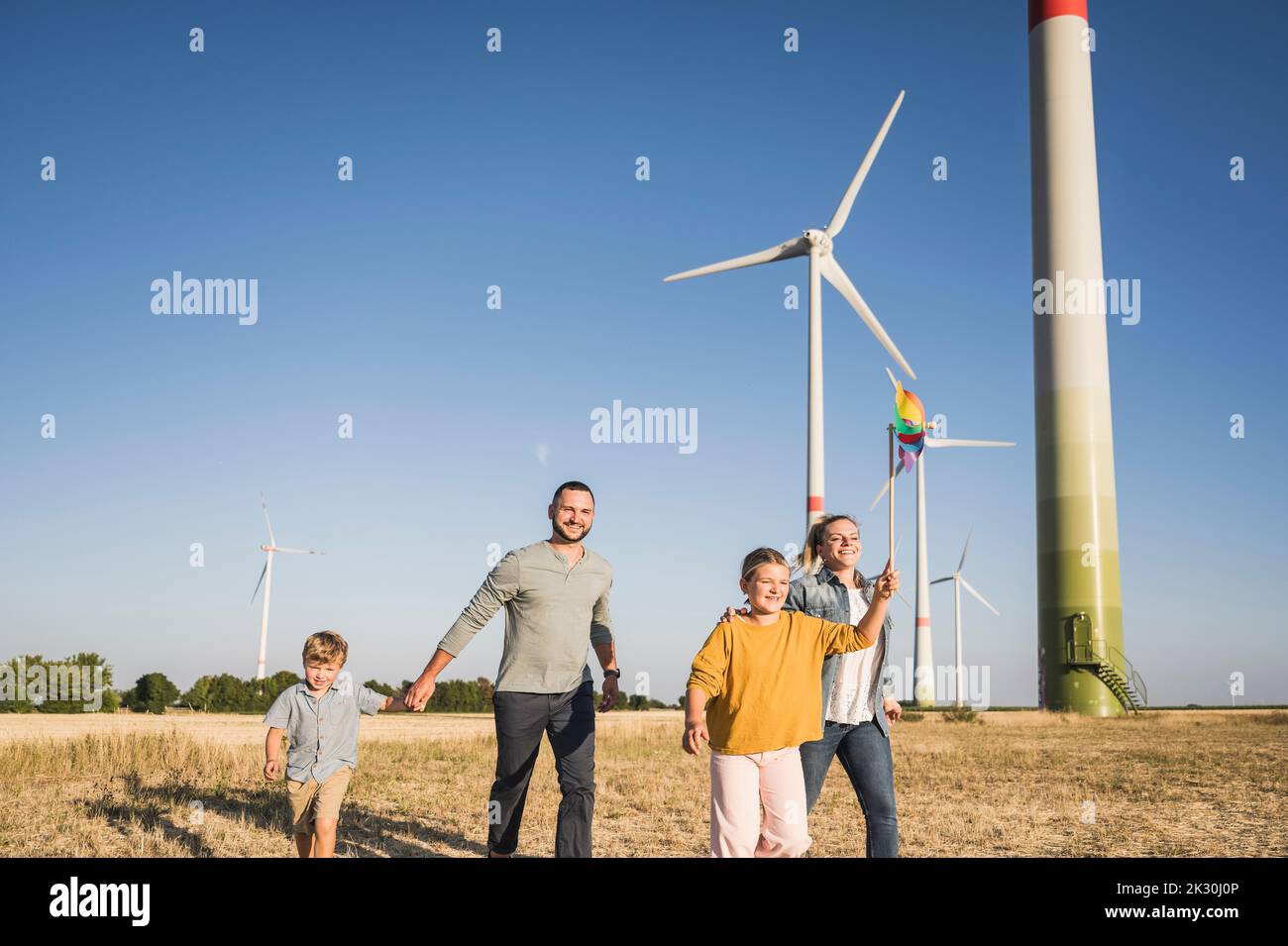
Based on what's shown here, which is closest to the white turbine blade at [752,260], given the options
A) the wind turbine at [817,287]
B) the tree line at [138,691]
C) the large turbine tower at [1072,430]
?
the wind turbine at [817,287]

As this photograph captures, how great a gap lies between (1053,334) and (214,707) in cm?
4780

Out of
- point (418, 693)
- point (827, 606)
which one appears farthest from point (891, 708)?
point (418, 693)

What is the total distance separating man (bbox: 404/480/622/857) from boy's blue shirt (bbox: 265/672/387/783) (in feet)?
1.77

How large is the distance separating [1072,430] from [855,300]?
9.14 meters

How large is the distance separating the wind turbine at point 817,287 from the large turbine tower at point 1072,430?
22.1 feet

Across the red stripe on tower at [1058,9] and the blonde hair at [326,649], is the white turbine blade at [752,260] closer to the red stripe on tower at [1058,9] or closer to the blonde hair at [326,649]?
the red stripe on tower at [1058,9]

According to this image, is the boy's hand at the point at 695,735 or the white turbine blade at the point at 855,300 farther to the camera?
the white turbine blade at the point at 855,300

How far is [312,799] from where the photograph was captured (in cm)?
630

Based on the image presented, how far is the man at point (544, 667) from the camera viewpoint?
21.0 ft

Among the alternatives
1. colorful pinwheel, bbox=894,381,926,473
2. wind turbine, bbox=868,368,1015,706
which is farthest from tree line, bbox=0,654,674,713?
colorful pinwheel, bbox=894,381,926,473

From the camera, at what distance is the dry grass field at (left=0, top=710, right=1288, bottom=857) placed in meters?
8.36
